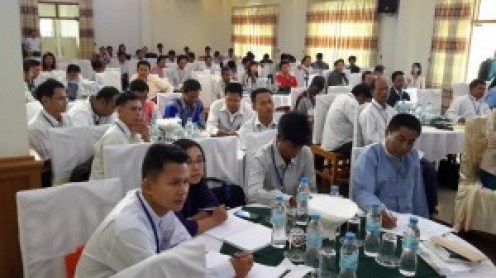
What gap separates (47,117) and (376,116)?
2801 mm

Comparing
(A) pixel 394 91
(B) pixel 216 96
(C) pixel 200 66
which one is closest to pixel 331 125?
(A) pixel 394 91

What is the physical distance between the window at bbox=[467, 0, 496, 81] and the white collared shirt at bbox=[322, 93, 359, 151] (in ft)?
13.3

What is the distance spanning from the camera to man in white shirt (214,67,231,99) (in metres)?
6.95

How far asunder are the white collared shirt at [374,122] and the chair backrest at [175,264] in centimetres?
311

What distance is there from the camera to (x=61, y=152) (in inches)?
124

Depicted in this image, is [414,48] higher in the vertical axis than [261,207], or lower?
higher

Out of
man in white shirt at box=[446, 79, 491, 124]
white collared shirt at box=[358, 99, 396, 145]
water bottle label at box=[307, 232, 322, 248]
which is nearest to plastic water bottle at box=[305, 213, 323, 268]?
water bottle label at box=[307, 232, 322, 248]

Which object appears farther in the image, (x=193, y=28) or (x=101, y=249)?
(x=193, y=28)

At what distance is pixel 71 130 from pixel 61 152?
6.6 inches

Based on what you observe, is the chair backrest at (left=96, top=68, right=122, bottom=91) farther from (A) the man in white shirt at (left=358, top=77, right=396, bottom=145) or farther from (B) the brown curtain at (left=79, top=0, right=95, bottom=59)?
(B) the brown curtain at (left=79, top=0, right=95, bottom=59)

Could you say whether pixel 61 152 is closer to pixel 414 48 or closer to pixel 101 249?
pixel 101 249

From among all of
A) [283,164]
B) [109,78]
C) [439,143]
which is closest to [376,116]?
[439,143]

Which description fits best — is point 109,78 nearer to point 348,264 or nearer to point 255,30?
point 348,264

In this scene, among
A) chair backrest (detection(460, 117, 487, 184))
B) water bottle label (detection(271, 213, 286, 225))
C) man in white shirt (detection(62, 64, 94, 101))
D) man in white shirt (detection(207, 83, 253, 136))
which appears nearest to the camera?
water bottle label (detection(271, 213, 286, 225))
